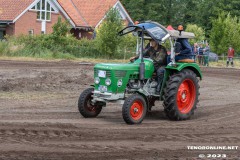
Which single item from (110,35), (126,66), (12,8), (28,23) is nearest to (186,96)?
(126,66)

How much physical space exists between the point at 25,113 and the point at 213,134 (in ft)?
14.3

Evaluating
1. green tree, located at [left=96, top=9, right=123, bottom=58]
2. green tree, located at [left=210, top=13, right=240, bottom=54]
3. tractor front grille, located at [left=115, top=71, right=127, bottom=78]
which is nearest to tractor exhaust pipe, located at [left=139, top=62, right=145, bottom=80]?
tractor front grille, located at [left=115, top=71, right=127, bottom=78]

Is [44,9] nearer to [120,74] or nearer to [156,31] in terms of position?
[156,31]

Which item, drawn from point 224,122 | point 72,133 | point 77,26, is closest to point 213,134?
point 224,122

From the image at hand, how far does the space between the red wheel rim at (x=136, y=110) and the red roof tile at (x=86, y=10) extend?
40281 millimetres

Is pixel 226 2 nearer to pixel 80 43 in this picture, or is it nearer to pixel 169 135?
pixel 80 43

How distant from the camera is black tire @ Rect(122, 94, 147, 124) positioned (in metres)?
10.6

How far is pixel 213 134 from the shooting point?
10.0 m

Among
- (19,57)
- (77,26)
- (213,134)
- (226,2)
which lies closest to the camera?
(213,134)

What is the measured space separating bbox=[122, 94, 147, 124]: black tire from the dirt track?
0.58 ft

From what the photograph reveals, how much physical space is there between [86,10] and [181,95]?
4434 centimetres

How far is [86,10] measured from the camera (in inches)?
2176

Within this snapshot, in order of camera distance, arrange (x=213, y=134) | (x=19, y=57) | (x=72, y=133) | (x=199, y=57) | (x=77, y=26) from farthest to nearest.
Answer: (x=77, y=26)
(x=199, y=57)
(x=19, y=57)
(x=213, y=134)
(x=72, y=133)

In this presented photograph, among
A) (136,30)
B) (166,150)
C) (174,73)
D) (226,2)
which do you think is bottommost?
(166,150)
